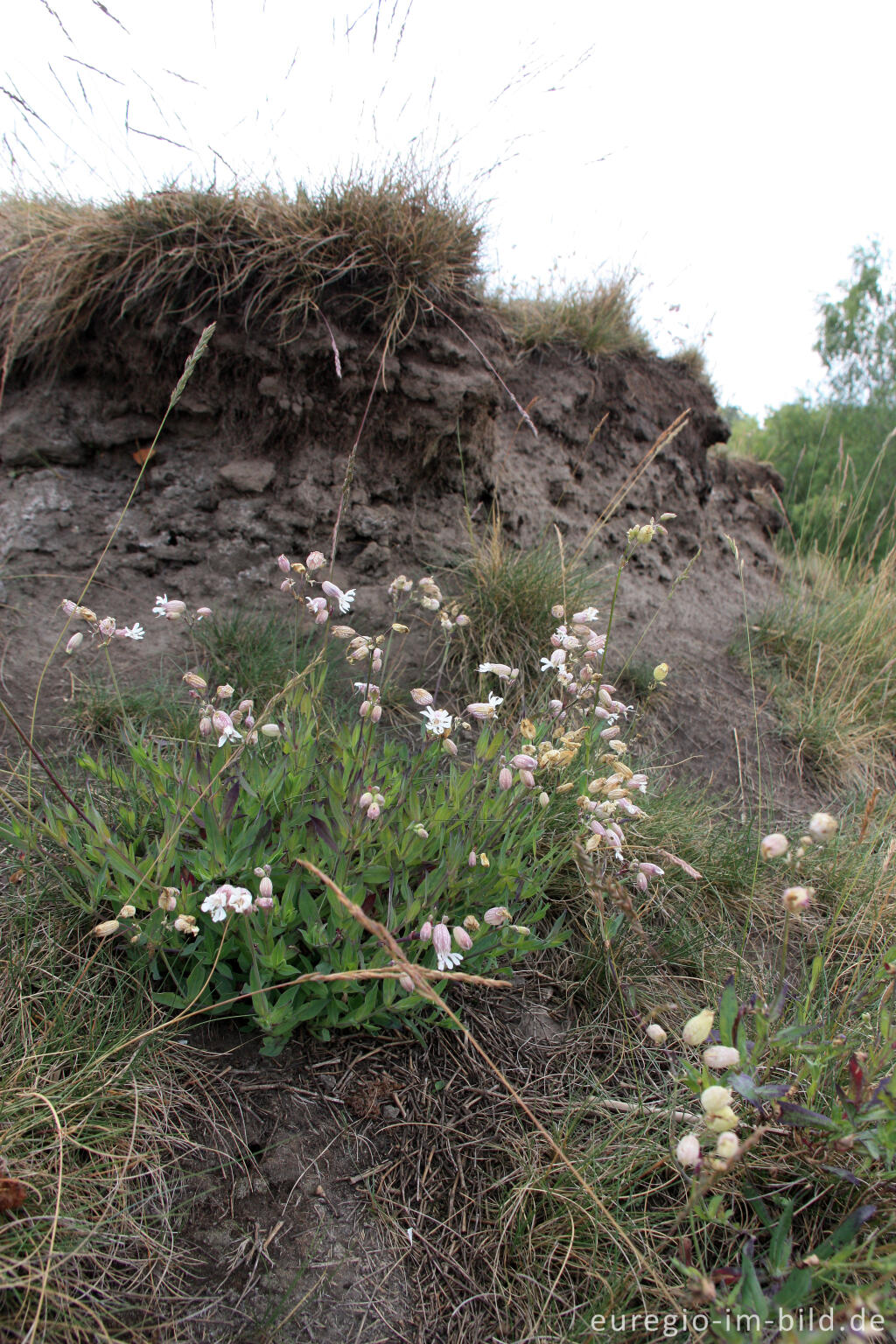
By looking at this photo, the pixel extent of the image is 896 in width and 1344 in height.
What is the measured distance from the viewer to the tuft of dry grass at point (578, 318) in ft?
15.4

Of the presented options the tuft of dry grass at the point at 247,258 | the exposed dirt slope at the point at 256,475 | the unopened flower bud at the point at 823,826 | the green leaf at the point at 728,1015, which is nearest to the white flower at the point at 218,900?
the green leaf at the point at 728,1015

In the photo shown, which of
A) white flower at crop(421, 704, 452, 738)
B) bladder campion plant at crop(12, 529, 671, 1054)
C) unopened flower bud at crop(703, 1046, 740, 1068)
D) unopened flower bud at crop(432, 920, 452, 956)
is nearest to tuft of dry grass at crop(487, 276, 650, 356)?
bladder campion plant at crop(12, 529, 671, 1054)

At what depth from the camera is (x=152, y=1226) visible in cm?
140

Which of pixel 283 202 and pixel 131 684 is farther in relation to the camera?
pixel 283 202

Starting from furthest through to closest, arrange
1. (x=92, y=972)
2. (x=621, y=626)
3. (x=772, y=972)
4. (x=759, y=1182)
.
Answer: (x=621, y=626) < (x=772, y=972) < (x=92, y=972) < (x=759, y=1182)

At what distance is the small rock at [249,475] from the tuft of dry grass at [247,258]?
25.6 inches

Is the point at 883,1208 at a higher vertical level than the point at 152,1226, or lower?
higher

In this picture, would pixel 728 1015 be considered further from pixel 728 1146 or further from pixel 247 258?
pixel 247 258

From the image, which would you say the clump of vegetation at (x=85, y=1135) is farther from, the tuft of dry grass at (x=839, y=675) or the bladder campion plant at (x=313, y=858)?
the tuft of dry grass at (x=839, y=675)

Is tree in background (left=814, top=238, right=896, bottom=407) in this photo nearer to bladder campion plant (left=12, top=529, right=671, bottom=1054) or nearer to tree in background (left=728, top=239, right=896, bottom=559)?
tree in background (left=728, top=239, right=896, bottom=559)

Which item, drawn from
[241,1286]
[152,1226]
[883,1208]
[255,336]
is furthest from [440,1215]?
[255,336]

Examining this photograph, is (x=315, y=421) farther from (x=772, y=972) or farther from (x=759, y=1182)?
(x=759, y=1182)

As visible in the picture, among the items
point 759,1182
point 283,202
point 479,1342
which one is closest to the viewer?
point 479,1342

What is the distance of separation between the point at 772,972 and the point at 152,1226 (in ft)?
6.03
